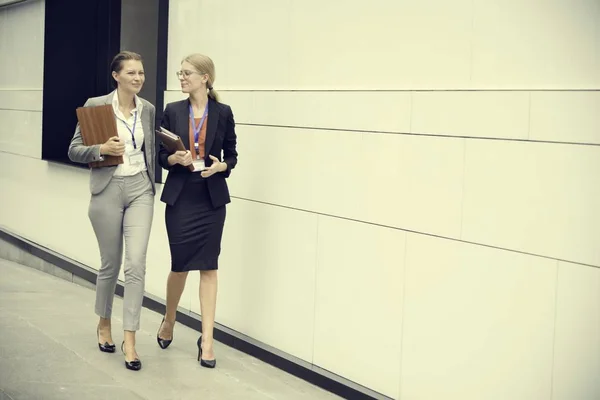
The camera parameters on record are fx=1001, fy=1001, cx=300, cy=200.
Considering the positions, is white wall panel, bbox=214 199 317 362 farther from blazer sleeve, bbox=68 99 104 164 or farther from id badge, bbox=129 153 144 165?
blazer sleeve, bbox=68 99 104 164

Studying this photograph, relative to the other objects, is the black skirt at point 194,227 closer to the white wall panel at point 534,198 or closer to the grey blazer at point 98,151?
the grey blazer at point 98,151

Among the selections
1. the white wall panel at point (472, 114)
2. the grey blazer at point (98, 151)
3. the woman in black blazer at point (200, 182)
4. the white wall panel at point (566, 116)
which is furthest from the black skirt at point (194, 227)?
the white wall panel at point (566, 116)

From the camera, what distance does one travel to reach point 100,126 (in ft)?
22.2

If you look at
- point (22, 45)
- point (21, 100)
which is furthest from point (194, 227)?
point (22, 45)

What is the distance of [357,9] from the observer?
20.2 ft

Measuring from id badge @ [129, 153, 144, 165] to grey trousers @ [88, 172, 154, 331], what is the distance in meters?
0.08

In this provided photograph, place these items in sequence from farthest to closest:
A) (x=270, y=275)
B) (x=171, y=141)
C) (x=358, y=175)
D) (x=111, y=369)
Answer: (x=270, y=275) → (x=111, y=369) → (x=171, y=141) → (x=358, y=175)

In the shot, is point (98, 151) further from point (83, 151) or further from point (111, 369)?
point (111, 369)

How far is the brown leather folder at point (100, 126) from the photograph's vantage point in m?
6.71

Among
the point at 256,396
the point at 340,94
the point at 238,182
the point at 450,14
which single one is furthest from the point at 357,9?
the point at 256,396

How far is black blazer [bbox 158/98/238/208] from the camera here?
22.3 ft

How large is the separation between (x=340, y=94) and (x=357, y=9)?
54cm

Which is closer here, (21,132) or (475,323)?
(475,323)

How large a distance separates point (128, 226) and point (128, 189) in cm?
25
